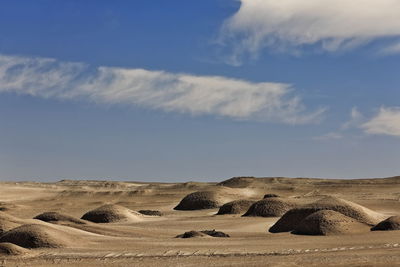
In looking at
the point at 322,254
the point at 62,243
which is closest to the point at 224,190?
the point at 62,243

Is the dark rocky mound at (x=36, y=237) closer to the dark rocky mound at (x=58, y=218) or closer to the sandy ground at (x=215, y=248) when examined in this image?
the sandy ground at (x=215, y=248)

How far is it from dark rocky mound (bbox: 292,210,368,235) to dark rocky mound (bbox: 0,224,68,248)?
8.93 metres

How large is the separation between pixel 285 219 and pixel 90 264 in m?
12.3

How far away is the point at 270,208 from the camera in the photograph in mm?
34688

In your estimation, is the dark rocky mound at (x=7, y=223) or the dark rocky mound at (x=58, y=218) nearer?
the dark rocky mound at (x=7, y=223)

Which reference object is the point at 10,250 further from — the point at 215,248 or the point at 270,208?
the point at 270,208

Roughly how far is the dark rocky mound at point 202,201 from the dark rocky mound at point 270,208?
28.4 feet

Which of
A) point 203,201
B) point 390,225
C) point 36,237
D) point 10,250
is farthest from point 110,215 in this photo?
point 10,250

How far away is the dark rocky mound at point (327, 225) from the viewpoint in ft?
78.6

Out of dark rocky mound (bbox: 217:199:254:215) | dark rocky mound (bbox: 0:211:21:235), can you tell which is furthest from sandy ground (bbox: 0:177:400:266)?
dark rocky mound (bbox: 0:211:21:235)

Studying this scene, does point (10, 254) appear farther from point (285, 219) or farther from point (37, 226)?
point (285, 219)

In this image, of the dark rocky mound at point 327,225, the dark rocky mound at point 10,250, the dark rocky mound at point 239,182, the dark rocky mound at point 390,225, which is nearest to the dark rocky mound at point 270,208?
A: the dark rocky mound at point 327,225

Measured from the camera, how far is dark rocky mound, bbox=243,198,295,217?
3440 centimetres

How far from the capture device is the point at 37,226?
22.1 metres
